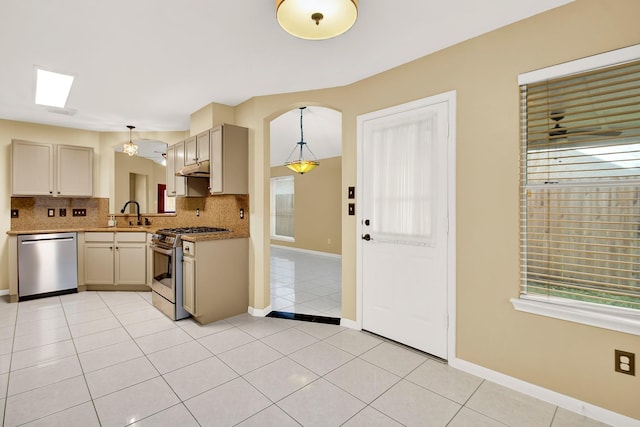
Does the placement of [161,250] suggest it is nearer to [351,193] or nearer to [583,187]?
[351,193]

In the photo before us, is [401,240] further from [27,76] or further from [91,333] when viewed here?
[27,76]

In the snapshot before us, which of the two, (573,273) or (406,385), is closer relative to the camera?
(573,273)

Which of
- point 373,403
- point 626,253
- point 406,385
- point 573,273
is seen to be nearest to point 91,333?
point 373,403

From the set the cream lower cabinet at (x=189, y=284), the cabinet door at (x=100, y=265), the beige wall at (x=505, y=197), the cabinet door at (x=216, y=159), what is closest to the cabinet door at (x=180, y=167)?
the cabinet door at (x=216, y=159)

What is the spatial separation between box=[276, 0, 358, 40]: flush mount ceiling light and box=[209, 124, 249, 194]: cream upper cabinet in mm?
2004

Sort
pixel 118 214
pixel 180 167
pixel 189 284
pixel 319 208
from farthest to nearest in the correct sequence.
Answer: pixel 319 208 → pixel 118 214 → pixel 180 167 → pixel 189 284

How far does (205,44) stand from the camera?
8.06 ft

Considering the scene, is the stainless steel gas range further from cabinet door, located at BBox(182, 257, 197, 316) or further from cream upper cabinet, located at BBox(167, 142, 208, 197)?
cream upper cabinet, located at BBox(167, 142, 208, 197)

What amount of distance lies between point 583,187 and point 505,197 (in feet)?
1.40

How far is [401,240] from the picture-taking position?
280 cm

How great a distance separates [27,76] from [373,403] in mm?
4265

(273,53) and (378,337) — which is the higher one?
(273,53)

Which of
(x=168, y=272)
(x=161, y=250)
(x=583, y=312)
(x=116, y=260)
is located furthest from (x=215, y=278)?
(x=583, y=312)

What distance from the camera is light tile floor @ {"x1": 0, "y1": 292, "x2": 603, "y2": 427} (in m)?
1.86
